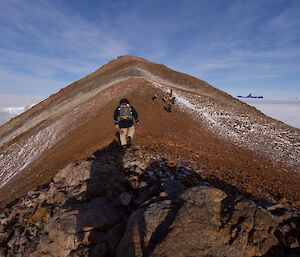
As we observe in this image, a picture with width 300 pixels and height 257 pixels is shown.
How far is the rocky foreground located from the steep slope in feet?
12.2

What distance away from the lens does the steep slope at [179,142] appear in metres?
16.5

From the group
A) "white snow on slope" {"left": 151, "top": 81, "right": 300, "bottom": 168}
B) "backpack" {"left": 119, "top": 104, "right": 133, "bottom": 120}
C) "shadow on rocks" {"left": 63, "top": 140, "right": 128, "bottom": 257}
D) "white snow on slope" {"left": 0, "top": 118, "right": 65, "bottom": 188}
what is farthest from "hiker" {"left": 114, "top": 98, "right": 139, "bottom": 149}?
"white snow on slope" {"left": 0, "top": 118, "right": 65, "bottom": 188}

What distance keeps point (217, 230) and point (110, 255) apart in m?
3.00

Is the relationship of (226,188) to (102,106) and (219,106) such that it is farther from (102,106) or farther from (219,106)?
(219,106)

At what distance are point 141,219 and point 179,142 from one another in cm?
1141

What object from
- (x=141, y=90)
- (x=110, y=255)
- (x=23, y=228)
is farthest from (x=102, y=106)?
(x=110, y=255)

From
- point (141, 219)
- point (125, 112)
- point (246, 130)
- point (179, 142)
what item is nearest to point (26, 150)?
point (179, 142)

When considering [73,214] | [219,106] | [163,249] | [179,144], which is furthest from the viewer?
[219,106]

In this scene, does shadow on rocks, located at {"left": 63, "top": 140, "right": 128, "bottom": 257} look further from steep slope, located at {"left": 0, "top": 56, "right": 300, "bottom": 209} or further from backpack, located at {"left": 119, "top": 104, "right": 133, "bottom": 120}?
steep slope, located at {"left": 0, "top": 56, "right": 300, "bottom": 209}

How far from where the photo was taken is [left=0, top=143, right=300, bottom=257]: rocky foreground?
22.9 ft

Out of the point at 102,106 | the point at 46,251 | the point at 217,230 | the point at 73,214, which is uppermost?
the point at 102,106

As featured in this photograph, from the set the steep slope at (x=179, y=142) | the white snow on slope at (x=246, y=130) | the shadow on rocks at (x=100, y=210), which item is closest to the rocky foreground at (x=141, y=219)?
the shadow on rocks at (x=100, y=210)

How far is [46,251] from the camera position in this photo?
8945 millimetres

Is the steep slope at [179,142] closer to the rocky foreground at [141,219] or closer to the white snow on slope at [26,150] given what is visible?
the white snow on slope at [26,150]
